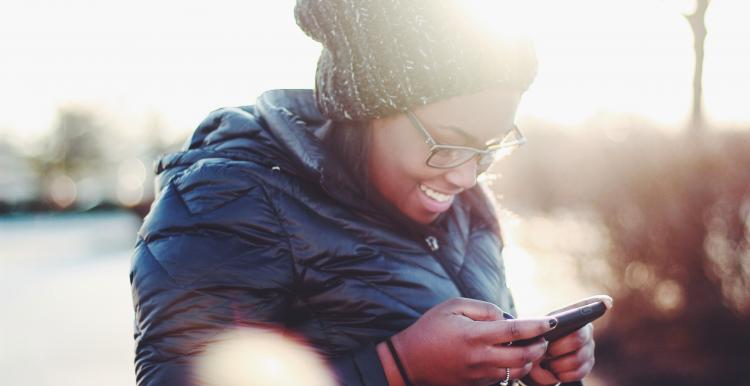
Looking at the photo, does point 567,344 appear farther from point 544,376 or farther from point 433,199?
point 433,199

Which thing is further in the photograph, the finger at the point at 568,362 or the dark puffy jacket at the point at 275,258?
→ the finger at the point at 568,362

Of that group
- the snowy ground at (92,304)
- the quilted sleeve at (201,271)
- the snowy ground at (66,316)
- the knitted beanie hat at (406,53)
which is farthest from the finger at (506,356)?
the snowy ground at (66,316)

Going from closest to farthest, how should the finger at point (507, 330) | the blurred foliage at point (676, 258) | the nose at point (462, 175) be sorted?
the finger at point (507, 330) < the nose at point (462, 175) < the blurred foliage at point (676, 258)

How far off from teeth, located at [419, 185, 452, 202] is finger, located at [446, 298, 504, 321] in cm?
41

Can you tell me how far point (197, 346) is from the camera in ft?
5.68

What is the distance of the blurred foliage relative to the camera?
606cm

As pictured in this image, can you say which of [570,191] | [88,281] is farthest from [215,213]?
[88,281]

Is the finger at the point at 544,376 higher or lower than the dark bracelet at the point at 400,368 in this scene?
lower

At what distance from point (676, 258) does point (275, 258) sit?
5.32 meters

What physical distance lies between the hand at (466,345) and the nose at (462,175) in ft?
1.32

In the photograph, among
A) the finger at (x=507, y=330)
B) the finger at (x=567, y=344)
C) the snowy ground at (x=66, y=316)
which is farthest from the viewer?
the snowy ground at (x=66, y=316)

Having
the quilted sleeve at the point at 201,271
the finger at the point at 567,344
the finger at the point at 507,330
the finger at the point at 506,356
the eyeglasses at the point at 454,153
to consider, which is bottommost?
the finger at the point at 567,344

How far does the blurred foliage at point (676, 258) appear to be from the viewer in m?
6.06

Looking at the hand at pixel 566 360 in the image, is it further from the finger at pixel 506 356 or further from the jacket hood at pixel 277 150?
the jacket hood at pixel 277 150
